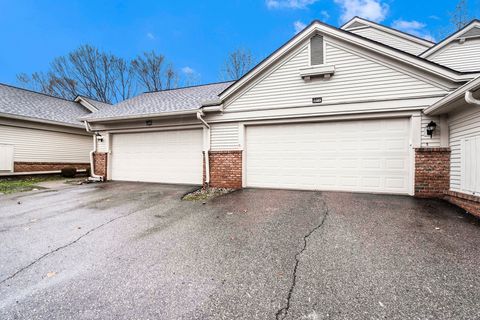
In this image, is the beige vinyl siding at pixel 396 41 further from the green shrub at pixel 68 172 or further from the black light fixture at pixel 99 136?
the green shrub at pixel 68 172

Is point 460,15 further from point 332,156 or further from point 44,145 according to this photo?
point 44,145

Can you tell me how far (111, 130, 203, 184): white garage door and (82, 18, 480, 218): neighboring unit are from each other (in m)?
0.04

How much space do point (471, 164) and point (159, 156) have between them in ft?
30.2

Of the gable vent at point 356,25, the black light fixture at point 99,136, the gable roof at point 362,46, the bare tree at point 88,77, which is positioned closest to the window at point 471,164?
the gable roof at point 362,46

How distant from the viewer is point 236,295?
2070 millimetres

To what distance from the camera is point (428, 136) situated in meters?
5.78

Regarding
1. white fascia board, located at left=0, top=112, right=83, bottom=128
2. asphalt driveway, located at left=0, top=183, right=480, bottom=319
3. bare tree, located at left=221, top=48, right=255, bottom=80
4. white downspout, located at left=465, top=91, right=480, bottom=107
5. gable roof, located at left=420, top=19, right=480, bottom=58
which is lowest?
asphalt driveway, located at left=0, top=183, right=480, bottom=319

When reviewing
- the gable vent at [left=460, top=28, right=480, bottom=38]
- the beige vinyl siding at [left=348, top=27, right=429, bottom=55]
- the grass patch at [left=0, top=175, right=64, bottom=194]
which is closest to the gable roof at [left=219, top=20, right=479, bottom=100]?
the gable vent at [left=460, top=28, right=480, bottom=38]

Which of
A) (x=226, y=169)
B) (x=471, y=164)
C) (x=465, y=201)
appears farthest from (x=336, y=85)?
(x=226, y=169)

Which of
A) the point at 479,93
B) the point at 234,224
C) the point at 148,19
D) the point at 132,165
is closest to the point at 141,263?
the point at 234,224

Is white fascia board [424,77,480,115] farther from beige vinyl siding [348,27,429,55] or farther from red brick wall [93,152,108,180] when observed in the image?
red brick wall [93,152,108,180]

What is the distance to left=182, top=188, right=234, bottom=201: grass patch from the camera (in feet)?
20.5

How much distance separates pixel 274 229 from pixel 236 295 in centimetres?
179

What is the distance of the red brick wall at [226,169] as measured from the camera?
746 cm
